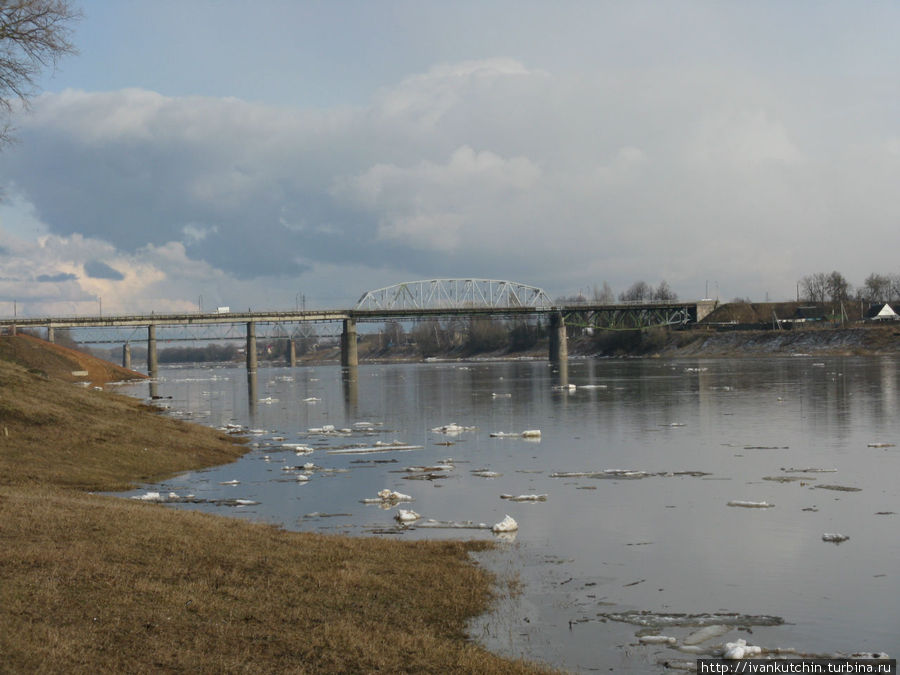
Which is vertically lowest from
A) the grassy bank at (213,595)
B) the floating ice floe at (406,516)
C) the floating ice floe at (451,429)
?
the floating ice floe at (451,429)

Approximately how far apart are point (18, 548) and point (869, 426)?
4151 cm

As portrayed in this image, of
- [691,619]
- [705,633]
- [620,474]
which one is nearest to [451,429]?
[620,474]

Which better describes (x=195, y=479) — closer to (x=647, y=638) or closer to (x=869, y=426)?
(x=647, y=638)

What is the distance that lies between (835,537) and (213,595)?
14.4 meters

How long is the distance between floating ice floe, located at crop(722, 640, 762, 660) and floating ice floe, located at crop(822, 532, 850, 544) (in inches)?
320

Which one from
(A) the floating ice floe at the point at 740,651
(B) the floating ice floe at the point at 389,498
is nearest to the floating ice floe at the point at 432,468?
(B) the floating ice floe at the point at 389,498

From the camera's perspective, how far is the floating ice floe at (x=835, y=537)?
20008 mm

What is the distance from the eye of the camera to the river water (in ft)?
47.6

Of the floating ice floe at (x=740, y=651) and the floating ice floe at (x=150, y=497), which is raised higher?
the floating ice floe at (x=150, y=497)

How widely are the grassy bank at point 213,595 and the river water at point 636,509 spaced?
4.52ft

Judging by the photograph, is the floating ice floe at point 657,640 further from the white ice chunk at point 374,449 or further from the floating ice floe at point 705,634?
the white ice chunk at point 374,449

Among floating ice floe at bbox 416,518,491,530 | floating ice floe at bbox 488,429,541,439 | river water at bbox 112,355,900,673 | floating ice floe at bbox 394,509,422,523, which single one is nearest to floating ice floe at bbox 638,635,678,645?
river water at bbox 112,355,900,673

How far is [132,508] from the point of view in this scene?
2061 cm

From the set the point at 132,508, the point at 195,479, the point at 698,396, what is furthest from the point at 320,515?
the point at 698,396
